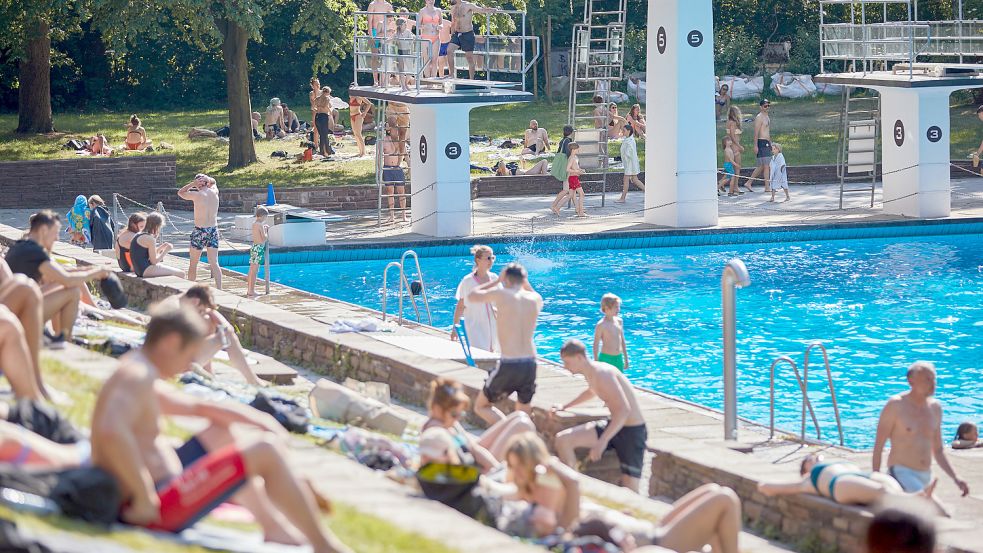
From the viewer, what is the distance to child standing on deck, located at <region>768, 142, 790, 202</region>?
25.6m

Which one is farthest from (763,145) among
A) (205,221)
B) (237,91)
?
(205,221)

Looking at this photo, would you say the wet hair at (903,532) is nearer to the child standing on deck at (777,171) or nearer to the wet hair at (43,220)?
the wet hair at (43,220)

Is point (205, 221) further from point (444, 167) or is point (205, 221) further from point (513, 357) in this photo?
point (513, 357)

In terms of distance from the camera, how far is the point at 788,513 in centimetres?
870

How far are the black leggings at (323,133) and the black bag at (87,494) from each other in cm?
2436

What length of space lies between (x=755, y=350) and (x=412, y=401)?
17.8ft

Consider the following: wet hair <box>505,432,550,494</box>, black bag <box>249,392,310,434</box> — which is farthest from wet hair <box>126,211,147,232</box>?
wet hair <box>505,432,550,494</box>

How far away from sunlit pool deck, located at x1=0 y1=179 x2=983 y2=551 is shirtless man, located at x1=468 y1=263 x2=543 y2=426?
10.8 inches

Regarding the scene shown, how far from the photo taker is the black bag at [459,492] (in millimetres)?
7402

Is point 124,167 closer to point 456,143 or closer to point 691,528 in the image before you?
point 456,143

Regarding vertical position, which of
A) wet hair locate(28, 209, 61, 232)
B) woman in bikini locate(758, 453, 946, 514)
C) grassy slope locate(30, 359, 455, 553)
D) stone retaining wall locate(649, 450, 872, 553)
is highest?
wet hair locate(28, 209, 61, 232)

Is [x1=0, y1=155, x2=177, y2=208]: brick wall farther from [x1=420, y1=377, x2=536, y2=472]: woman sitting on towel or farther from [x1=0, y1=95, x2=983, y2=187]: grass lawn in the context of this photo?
[x1=420, y1=377, x2=536, y2=472]: woman sitting on towel

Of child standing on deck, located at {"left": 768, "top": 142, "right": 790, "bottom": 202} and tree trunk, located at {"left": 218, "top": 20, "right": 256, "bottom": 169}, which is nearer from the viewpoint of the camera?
child standing on deck, located at {"left": 768, "top": 142, "right": 790, "bottom": 202}

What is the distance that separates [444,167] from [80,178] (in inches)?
313
